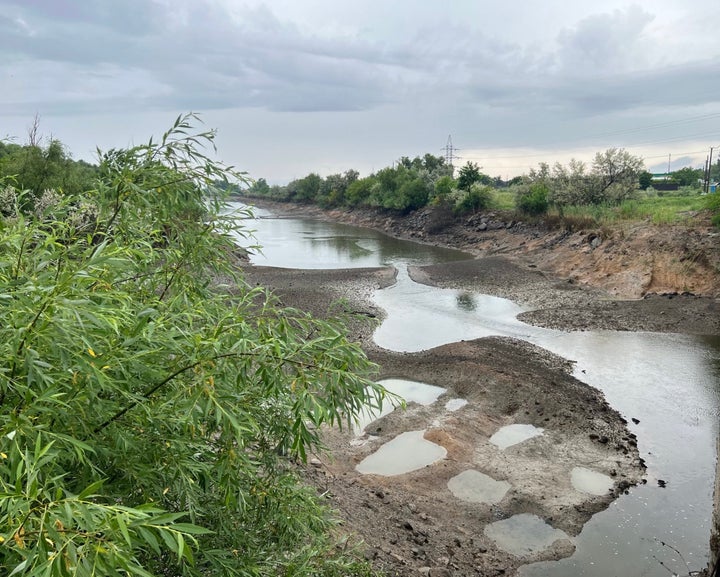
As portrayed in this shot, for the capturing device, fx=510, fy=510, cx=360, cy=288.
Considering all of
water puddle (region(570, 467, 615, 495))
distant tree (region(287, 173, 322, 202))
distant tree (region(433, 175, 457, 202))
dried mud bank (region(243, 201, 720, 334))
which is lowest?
Result: water puddle (region(570, 467, 615, 495))

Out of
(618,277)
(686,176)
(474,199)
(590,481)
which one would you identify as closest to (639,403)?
(590,481)

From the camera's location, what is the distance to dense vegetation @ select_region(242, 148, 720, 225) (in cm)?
4003

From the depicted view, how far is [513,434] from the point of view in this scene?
13688mm

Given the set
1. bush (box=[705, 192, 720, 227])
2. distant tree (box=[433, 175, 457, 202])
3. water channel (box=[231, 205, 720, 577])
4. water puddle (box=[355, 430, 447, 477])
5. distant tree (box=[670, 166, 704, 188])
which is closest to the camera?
water channel (box=[231, 205, 720, 577])

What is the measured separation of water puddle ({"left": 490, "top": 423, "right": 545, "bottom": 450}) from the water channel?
106 inches

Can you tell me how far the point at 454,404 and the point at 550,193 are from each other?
122 feet

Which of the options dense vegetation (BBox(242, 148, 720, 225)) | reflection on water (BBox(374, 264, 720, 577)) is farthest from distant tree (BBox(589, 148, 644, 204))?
reflection on water (BBox(374, 264, 720, 577))

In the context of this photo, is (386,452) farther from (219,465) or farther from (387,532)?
(219,465)

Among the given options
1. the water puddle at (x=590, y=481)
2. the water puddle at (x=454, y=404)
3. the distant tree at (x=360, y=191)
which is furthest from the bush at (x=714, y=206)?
the distant tree at (x=360, y=191)

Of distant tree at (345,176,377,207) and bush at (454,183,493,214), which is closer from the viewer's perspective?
bush at (454,183,493,214)

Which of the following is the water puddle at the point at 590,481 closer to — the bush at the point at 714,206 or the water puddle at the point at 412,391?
the water puddle at the point at 412,391

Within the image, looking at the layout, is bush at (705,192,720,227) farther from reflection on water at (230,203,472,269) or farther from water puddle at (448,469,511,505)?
water puddle at (448,469,511,505)

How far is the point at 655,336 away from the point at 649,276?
8302 mm

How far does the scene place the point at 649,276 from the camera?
28859mm
